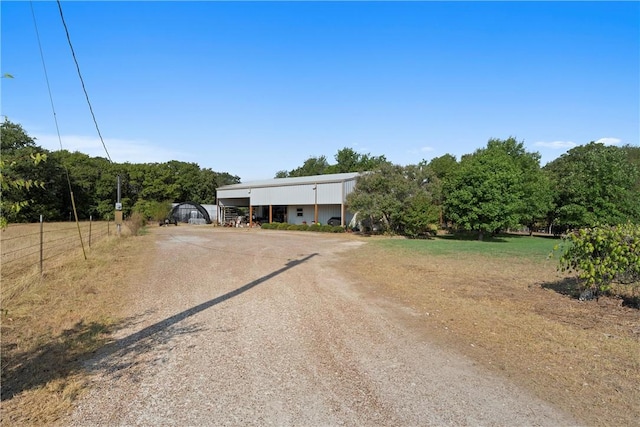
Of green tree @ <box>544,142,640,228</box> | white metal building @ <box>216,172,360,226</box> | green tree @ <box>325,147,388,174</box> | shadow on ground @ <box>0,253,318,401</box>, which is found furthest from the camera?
green tree @ <box>325,147,388,174</box>

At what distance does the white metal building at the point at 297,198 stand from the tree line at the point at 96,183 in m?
8.45

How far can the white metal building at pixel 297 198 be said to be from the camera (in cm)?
2970

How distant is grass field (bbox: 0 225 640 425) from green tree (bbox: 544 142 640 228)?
23.6 m

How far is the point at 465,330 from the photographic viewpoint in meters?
5.25

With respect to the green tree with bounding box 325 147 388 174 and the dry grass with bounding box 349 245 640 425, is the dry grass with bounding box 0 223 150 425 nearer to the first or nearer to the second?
the dry grass with bounding box 349 245 640 425

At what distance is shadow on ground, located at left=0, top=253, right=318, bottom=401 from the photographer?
3641 millimetres

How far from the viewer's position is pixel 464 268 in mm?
10859

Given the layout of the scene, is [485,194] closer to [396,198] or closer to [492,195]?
[492,195]

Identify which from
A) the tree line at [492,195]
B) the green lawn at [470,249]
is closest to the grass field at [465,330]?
the green lawn at [470,249]

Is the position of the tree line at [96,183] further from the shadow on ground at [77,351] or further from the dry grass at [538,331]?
the dry grass at [538,331]

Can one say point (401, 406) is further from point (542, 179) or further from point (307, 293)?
point (542, 179)

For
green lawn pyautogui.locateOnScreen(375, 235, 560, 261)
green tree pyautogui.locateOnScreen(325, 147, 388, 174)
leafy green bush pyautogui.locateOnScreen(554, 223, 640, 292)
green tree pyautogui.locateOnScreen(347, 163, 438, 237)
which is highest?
green tree pyautogui.locateOnScreen(325, 147, 388, 174)

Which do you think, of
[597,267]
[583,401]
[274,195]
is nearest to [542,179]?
[274,195]

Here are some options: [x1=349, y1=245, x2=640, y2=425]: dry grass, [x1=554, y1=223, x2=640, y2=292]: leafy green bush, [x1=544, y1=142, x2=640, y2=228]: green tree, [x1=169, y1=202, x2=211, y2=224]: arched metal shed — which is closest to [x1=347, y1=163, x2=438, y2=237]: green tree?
[x1=544, y1=142, x2=640, y2=228]: green tree
